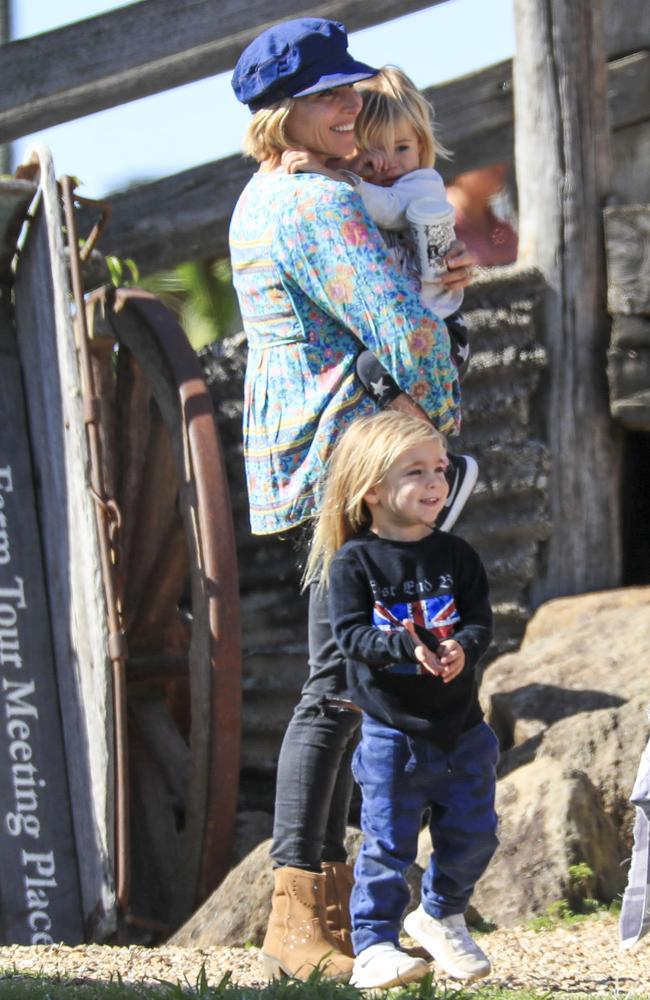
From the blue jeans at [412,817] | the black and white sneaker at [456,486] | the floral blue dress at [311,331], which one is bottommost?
the blue jeans at [412,817]

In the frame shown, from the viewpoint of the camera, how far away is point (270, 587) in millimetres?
6457

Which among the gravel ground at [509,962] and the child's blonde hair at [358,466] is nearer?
the child's blonde hair at [358,466]

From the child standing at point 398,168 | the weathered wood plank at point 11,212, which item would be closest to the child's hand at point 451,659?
the child standing at point 398,168

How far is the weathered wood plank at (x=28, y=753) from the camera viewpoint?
17.9 feet

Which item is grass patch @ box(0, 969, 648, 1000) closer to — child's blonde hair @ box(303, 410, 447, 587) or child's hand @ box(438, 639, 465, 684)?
child's hand @ box(438, 639, 465, 684)

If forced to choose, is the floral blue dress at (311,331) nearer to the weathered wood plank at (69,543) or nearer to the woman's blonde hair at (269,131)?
the woman's blonde hair at (269,131)

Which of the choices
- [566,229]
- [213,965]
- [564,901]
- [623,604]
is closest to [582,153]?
[566,229]

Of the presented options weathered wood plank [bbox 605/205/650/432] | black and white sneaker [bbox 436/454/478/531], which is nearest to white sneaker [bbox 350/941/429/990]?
black and white sneaker [bbox 436/454/478/531]

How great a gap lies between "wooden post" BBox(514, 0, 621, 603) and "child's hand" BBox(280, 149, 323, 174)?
A: 2695mm

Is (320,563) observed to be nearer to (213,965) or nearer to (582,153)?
(213,965)

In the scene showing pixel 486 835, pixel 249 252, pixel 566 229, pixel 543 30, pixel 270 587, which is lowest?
pixel 486 835

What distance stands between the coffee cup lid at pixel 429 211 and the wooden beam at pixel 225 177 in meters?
3.01

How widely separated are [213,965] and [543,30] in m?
3.78

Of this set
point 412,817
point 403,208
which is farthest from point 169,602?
point 412,817
